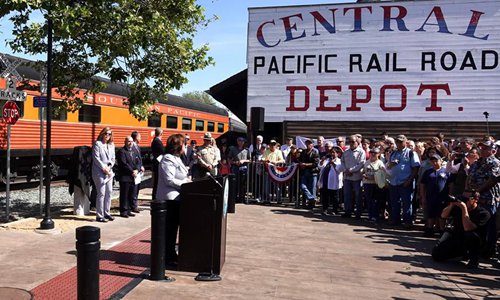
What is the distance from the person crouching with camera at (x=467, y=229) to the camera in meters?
6.39

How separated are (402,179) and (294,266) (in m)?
4.13

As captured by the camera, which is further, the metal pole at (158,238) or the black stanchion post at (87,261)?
the metal pole at (158,238)

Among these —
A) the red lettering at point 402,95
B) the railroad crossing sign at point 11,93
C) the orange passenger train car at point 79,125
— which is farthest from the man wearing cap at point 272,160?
the red lettering at point 402,95

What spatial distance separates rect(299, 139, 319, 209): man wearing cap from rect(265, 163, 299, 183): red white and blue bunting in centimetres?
41

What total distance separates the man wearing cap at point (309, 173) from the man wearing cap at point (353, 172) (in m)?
0.92

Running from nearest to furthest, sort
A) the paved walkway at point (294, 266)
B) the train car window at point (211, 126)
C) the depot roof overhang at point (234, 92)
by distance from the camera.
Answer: the paved walkway at point (294, 266) < the depot roof overhang at point (234, 92) < the train car window at point (211, 126)

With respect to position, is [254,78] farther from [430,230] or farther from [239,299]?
[239,299]

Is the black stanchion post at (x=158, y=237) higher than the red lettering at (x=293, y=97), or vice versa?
the red lettering at (x=293, y=97)

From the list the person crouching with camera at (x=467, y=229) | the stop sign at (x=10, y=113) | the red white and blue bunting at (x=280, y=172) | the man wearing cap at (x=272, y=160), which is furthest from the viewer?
the man wearing cap at (x=272, y=160)

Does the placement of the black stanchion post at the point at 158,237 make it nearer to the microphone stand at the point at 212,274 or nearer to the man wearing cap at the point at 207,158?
the microphone stand at the point at 212,274

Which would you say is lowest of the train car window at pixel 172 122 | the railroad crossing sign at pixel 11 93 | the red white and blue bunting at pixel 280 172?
the red white and blue bunting at pixel 280 172

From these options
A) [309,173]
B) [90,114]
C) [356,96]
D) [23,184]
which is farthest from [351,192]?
[23,184]

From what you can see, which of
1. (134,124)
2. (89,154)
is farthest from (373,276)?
(134,124)

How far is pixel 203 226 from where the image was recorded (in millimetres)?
5406
